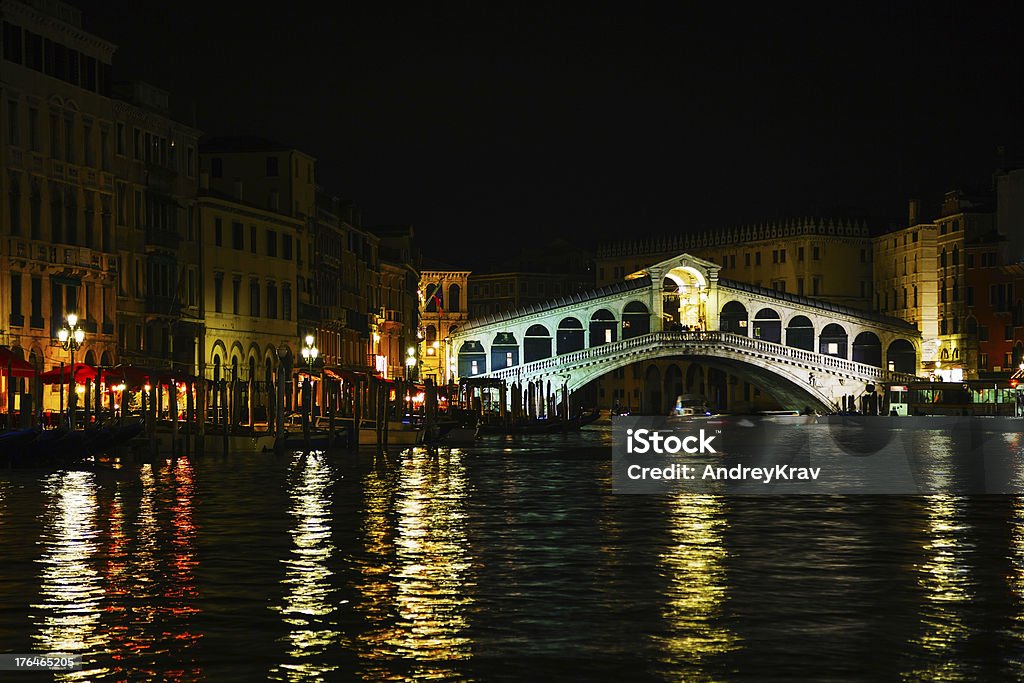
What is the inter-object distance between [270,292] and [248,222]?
294 centimetres

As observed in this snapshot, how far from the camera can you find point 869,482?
29.8 metres

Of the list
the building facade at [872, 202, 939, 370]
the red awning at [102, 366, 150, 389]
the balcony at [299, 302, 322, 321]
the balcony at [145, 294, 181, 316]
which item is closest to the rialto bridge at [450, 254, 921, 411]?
the building facade at [872, 202, 939, 370]

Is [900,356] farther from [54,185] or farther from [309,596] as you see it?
[309,596]

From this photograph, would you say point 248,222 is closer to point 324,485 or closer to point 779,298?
point 324,485

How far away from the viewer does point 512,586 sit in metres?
14.7

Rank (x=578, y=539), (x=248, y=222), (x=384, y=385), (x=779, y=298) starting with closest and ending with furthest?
(x=578, y=539)
(x=384, y=385)
(x=248, y=222)
(x=779, y=298)

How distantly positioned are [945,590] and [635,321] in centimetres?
9135

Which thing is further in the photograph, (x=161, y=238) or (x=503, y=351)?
(x=503, y=351)

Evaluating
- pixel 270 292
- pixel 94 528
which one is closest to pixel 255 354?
pixel 270 292

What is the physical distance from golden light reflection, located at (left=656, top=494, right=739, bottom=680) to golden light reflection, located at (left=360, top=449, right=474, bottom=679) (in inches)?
54.3

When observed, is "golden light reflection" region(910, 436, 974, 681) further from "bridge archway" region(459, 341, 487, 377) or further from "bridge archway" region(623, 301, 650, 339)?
"bridge archway" region(623, 301, 650, 339)

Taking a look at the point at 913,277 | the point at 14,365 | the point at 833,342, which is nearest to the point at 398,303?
the point at 833,342

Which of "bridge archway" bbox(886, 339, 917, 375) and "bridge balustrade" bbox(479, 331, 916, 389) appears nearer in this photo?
"bridge balustrade" bbox(479, 331, 916, 389)
